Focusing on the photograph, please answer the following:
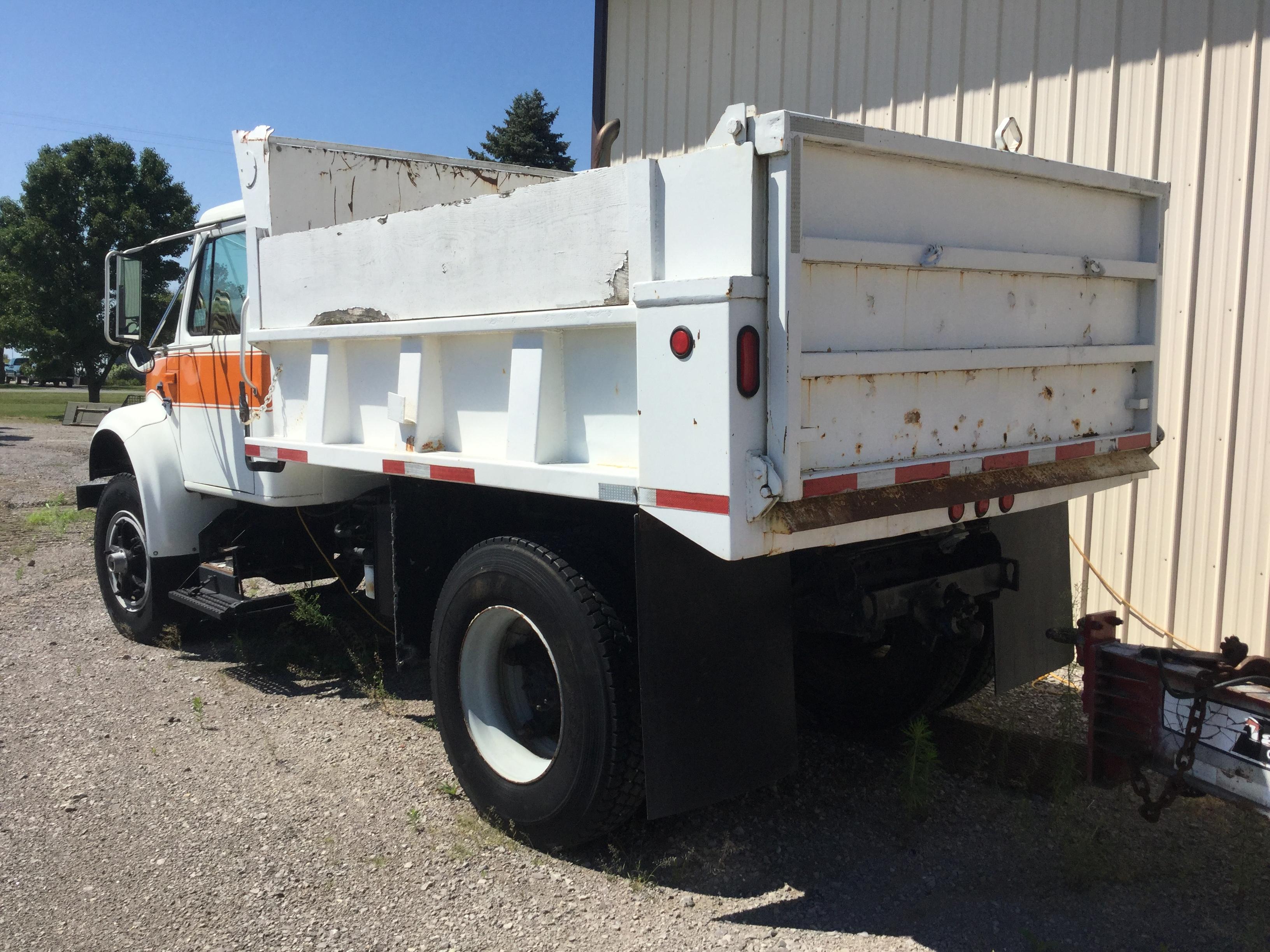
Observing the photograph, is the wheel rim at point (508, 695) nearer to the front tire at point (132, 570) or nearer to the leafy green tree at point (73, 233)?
the front tire at point (132, 570)

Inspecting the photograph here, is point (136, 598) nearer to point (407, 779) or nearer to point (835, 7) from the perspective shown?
point (407, 779)

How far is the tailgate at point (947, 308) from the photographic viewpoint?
287cm

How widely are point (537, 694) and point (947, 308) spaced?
2032 mm

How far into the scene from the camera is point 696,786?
3246 millimetres

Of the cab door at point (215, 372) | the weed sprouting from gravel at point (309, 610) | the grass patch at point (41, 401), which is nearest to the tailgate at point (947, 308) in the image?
the cab door at point (215, 372)

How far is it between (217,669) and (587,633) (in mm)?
3551

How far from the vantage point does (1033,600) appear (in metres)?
4.18

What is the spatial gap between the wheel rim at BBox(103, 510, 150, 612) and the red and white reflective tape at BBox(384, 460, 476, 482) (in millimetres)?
2946

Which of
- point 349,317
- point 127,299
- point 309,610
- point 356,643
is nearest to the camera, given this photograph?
point 349,317

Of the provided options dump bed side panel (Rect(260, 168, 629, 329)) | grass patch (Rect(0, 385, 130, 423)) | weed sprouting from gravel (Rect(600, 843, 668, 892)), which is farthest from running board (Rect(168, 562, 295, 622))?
grass patch (Rect(0, 385, 130, 423))

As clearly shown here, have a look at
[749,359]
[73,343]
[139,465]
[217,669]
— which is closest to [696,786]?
[749,359]

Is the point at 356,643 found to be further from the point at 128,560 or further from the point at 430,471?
the point at 430,471

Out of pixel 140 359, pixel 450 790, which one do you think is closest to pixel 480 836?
pixel 450 790

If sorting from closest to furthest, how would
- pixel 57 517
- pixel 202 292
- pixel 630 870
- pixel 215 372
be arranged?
1. pixel 630 870
2. pixel 215 372
3. pixel 202 292
4. pixel 57 517
